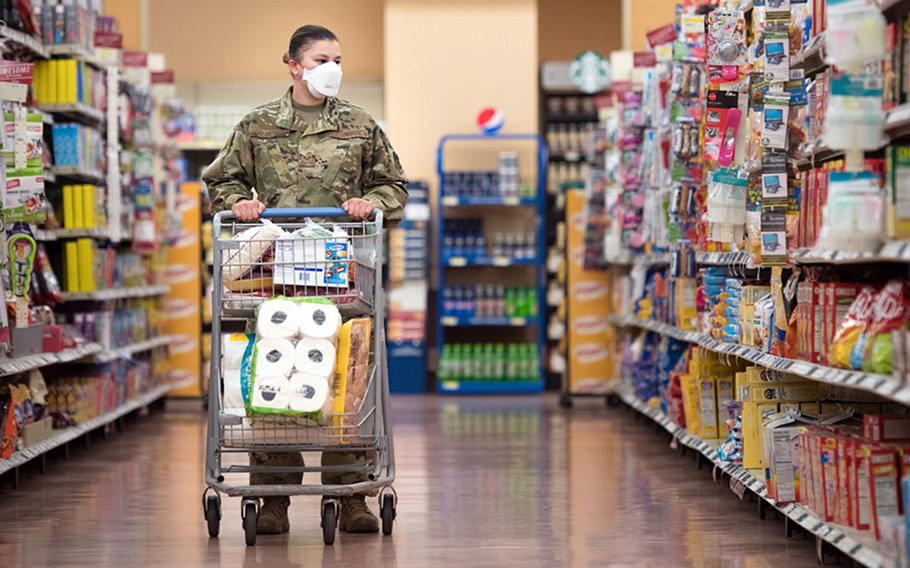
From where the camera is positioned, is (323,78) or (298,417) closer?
(298,417)

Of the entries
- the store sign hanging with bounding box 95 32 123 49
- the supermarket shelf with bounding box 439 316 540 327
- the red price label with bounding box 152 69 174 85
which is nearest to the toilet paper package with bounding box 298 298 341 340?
the store sign hanging with bounding box 95 32 123 49

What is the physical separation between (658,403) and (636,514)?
280 centimetres

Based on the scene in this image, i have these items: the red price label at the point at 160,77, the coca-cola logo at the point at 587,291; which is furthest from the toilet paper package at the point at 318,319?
the red price label at the point at 160,77

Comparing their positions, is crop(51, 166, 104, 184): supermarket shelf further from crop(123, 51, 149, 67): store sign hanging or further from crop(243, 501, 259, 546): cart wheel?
crop(243, 501, 259, 546): cart wheel

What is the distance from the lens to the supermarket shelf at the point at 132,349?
8.32m

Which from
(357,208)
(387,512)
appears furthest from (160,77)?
(387,512)

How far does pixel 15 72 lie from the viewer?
5.90m

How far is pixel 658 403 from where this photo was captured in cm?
833

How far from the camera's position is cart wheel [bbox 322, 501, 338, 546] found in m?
4.84

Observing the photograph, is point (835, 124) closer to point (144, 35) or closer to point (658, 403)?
point (658, 403)

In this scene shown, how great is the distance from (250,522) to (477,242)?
7.46m

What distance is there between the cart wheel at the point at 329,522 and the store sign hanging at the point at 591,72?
8.53 meters

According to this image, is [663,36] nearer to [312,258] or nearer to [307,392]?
[312,258]

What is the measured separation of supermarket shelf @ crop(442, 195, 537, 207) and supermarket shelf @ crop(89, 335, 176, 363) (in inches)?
100
